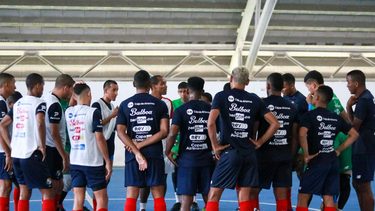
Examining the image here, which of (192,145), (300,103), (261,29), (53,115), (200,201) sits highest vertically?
(261,29)

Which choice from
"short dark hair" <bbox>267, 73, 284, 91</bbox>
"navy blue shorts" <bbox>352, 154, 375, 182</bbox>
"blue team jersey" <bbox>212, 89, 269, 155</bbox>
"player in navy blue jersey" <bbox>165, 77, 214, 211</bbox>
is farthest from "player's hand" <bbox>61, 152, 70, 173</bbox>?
"navy blue shorts" <bbox>352, 154, 375, 182</bbox>

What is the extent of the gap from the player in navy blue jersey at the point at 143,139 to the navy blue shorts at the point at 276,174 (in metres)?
1.29

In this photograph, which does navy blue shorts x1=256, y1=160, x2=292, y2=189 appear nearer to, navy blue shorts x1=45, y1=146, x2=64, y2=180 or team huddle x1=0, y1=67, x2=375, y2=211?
team huddle x1=0, y1=67, x2=375, y2=211

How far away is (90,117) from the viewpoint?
17.3 feet

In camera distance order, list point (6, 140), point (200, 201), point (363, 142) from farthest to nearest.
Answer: point (200, 201) → point (363, 142) → point (6, 140)

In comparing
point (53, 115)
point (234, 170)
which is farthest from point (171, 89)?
point (234, 170)

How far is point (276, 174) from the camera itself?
5.74 metres

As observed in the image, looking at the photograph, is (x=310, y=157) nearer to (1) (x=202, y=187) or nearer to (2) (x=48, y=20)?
(1) (x=202, y=187)

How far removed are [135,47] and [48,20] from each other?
2.55 meters

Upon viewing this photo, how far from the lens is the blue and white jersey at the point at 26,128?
5535mm

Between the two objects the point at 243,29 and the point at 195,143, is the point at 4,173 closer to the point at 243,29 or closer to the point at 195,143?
the point at 195,143

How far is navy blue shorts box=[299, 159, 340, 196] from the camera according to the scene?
5.45m

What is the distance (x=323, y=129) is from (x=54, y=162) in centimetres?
347

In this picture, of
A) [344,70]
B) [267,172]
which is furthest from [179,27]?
[267,172]
